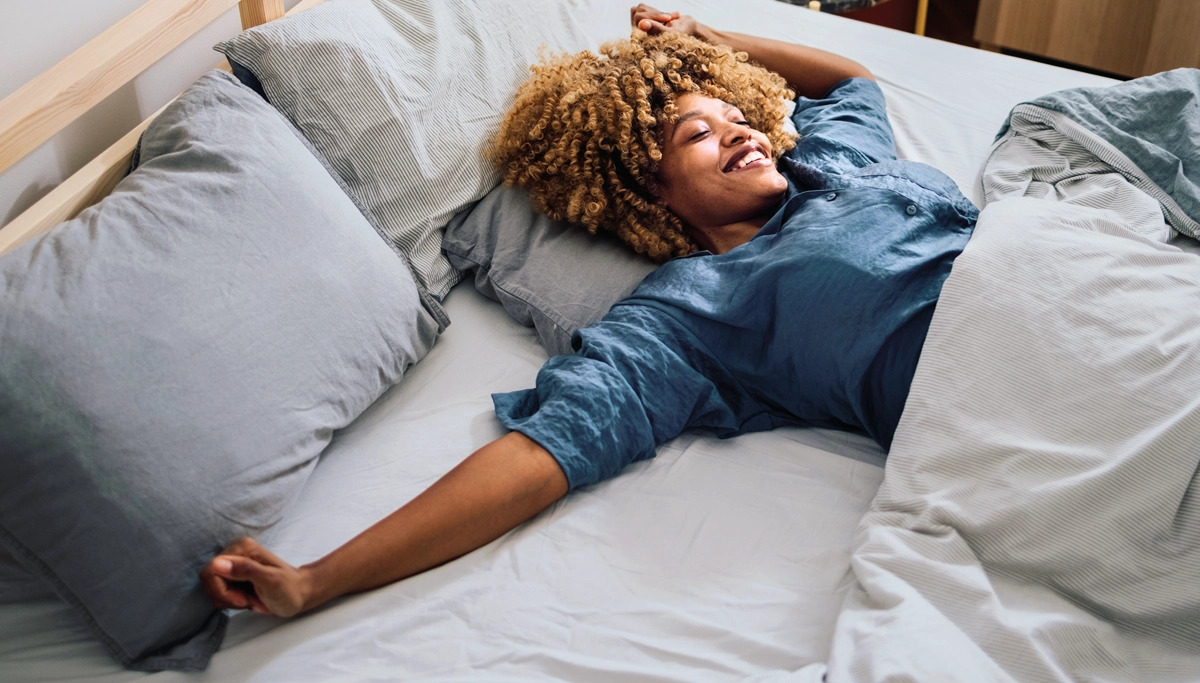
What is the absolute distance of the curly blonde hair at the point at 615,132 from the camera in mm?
1312

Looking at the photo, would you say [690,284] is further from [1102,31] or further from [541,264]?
[1102,31]

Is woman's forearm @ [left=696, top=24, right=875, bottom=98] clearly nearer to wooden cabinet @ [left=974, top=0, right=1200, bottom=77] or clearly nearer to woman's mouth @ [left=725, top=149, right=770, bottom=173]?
woman's mouth @ [left=725, top=149, right=770, bottom=173]

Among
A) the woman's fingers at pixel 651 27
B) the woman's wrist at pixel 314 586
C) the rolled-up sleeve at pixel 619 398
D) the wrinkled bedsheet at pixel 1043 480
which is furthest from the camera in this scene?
the woman's fingers at pixel 651 27

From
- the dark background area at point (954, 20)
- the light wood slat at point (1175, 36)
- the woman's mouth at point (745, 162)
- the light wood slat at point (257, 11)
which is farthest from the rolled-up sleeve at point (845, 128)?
the dark background area at point (954, 20)

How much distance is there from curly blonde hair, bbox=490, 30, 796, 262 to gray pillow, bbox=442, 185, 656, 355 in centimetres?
3

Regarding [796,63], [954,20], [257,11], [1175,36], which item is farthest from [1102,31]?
[257,11]

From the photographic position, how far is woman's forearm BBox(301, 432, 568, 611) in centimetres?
91

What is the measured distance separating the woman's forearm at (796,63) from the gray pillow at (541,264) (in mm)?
570

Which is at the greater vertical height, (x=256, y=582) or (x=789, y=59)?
(x=789, y=59)

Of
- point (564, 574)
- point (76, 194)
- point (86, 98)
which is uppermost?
point (86, 98)

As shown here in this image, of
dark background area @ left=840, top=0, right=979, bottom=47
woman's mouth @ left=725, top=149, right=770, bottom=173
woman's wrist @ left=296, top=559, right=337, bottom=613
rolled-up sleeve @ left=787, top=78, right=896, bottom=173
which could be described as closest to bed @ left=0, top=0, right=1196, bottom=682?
woman's wrist @ left=296, top=559, right=337, bottom=613

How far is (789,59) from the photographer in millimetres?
1690

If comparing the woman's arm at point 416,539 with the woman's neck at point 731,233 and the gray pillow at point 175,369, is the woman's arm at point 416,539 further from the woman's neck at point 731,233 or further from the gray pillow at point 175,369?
the woman's neck at point 731,233

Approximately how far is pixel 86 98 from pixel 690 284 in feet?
2.54
